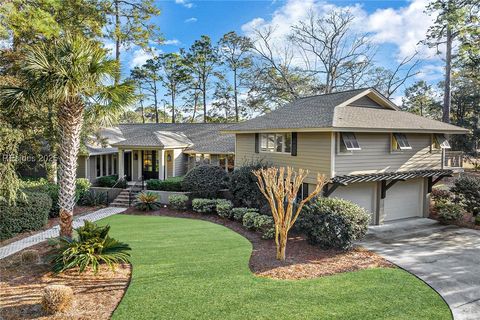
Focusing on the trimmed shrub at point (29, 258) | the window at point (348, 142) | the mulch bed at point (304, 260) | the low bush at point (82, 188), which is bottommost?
the mulch bed at point (304, 260)

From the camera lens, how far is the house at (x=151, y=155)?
2136 centimetres

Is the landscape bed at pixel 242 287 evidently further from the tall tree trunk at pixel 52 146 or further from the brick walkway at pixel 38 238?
the tall tree trunk at pixel 52 146

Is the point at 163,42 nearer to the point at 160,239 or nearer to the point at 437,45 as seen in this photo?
Answer: the point at 160,239

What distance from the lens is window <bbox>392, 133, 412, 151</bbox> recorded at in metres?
14.3

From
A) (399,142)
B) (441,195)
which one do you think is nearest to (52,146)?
(399,142)

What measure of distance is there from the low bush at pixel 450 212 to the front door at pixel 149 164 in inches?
746

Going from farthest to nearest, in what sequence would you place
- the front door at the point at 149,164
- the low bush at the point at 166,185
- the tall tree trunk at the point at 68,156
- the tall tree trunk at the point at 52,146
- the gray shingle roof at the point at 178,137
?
1. the front door at the point at 149,164
2. the gray shingle roof at the point at 178,137
3. the low bush at the point at 166,185
4. the tall tree trunk at the point at 52,146
5. the tall tree trunk at the point at 68,156

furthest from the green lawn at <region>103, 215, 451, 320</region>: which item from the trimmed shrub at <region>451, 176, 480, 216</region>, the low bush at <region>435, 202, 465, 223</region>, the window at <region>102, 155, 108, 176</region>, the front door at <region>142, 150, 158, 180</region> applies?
the window at <region>102, 155, 108, 176</region>

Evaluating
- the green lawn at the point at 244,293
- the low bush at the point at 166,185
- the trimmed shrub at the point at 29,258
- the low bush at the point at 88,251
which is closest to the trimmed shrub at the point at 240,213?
the green lawn at the point at 244,293

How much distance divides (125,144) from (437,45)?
80.9ft

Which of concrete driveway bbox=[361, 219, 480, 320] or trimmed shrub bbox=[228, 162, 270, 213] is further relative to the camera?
trimmed shrub bbox=[228, 162, 270, 213]

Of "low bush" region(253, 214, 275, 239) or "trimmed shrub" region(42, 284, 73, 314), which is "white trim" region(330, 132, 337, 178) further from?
"trimmed shrub" region(42, 284, 73, 314)

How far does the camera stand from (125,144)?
2153 cm

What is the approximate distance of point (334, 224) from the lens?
33.6ft
